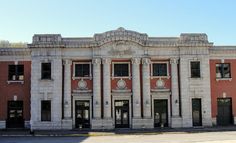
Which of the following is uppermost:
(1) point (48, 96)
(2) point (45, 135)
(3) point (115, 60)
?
(3) point (115, 60)

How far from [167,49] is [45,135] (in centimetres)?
1515

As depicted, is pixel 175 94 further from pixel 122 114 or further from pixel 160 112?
pixel 122 114

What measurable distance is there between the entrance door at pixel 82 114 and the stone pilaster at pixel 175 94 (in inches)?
341

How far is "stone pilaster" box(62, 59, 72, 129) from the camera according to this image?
36.4 m

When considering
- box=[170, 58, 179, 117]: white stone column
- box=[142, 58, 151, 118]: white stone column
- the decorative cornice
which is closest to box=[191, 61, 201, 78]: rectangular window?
box=[170, 58, 179, 117]: white stone column

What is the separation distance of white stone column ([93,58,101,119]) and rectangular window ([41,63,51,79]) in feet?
15.2

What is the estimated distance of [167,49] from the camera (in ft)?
124

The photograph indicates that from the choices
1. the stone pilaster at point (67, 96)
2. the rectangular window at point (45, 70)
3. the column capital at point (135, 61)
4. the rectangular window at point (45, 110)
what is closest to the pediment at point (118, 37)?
the column capital at point (135, 61)

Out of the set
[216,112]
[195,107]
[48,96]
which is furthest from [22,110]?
[216,112]

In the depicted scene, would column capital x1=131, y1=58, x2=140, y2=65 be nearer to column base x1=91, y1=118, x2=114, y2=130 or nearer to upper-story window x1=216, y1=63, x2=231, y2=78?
column base x1=91, y1=118, x2=114, y2=130

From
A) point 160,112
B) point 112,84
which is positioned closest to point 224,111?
point 160,112

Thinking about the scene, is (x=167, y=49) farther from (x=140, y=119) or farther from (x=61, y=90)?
(x=61, y=90)

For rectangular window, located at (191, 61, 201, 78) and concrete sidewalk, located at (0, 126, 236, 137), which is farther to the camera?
rectangular window, located at (191, 61, 201, 78)

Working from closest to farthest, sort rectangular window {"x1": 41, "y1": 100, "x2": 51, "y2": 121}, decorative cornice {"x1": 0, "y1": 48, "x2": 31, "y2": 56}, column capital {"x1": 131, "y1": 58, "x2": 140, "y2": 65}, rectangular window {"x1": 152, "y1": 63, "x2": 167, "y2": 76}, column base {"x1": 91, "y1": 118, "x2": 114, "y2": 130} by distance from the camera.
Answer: column base {"x1": 91, "y1": 118, "x2": 114, "y2": 130} → rectangular window {"x1": 41, "y1": 100, "x2": 51, "y2": 121} → column capital {"x1": 131, "y1": 58, "x2": 140, "y2": 65} → rectangular window {"x1": 152, "y1": 63, "x2": 167, "y2": 76} → decorative cornice {"x1": 0, "y1": 48, "x2": 31, "y2": 56}
